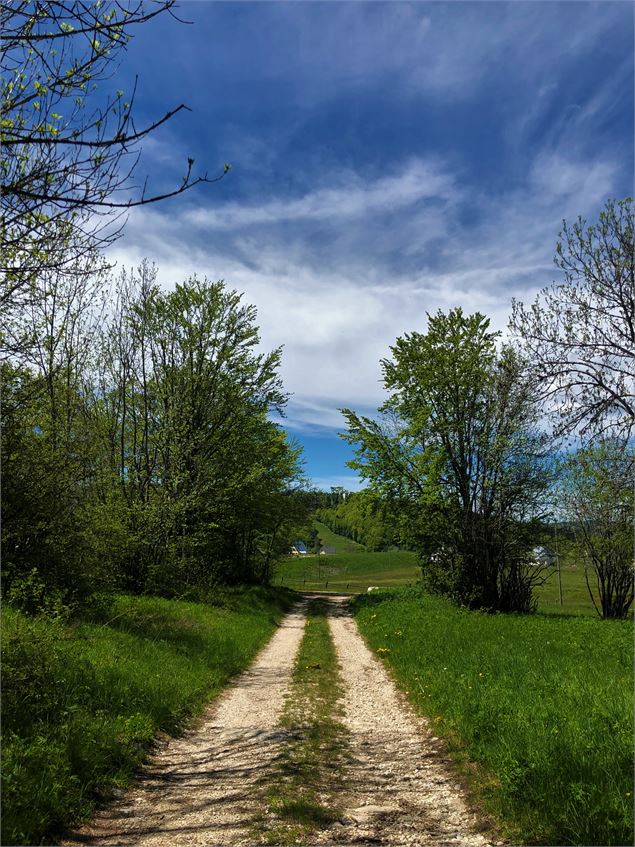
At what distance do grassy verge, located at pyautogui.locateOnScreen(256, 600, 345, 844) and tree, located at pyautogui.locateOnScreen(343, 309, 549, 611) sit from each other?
14113mm

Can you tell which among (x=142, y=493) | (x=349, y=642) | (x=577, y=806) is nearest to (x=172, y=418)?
(x=142, y=493)

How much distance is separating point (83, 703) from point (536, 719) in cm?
634

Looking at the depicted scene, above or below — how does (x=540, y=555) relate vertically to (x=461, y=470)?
below

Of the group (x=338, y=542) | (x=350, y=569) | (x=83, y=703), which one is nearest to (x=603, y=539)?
(x=83, y=703)

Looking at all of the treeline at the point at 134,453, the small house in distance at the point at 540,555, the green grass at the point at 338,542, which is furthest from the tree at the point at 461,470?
the green grass at the point at 338,542

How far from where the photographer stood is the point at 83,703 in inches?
281

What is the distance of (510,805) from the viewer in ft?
16.2

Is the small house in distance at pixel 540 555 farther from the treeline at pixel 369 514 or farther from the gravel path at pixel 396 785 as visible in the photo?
the gravel path at pixel 396 785

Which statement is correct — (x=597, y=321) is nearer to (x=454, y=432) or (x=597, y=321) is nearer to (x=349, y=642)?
(x=454, y=432)

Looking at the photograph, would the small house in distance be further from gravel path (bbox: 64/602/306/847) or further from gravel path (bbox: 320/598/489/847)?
gravel path (bbox: 64/602/306/847)

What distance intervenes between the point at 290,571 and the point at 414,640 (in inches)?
3540

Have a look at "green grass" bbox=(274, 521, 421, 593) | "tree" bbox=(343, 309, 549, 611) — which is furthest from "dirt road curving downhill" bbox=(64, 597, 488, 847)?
"green grass" bbox=(274, 521, 421, 593)

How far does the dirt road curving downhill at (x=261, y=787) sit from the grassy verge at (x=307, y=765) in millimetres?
140

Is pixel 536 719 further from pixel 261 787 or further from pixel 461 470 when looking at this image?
pixel 461 470
